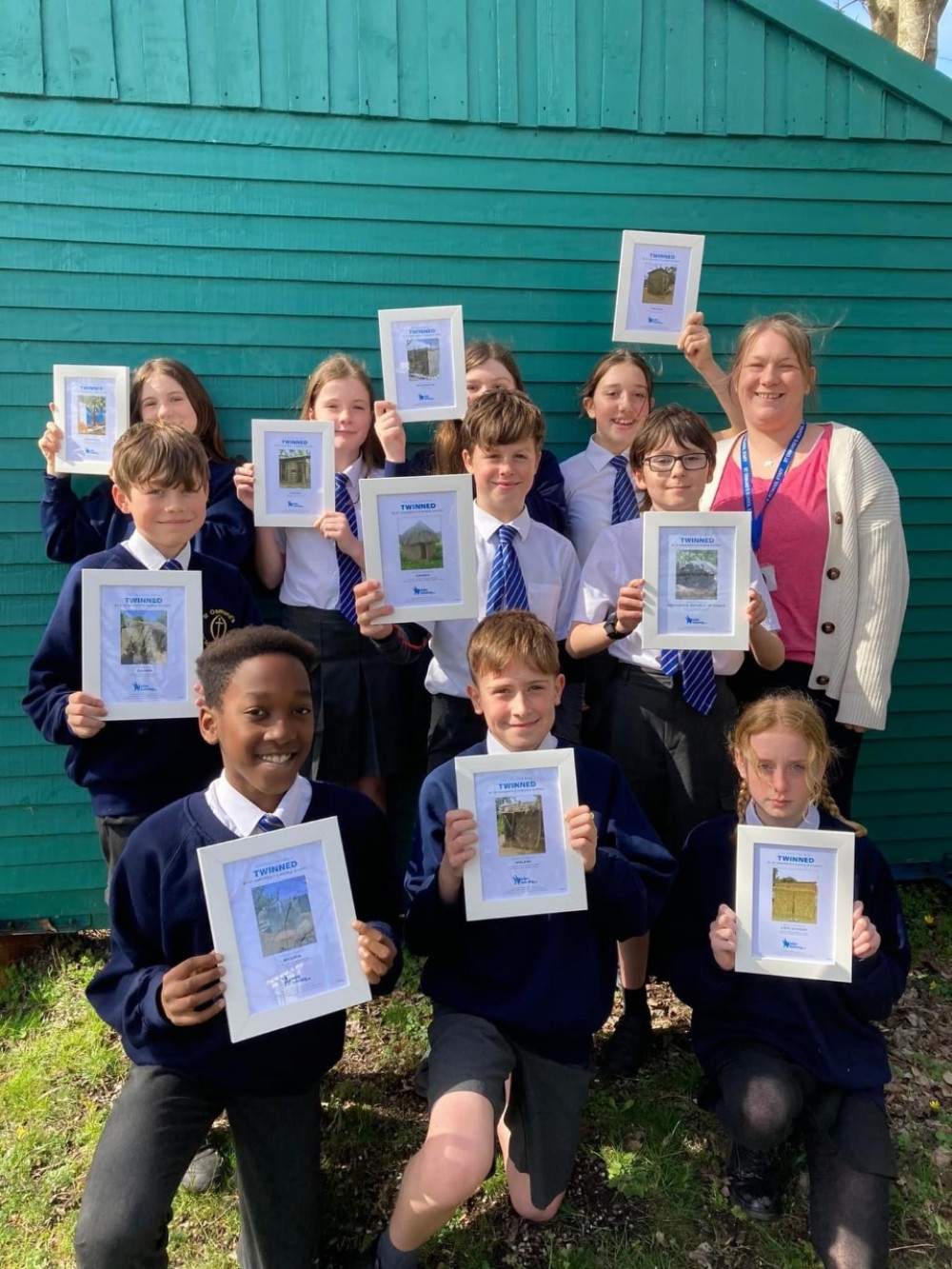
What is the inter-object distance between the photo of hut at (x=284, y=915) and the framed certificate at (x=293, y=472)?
1639 millimetres

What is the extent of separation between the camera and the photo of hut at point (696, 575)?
9.46 ft

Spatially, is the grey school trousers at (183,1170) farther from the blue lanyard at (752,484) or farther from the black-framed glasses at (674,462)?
the blue lanyard at (752,484)

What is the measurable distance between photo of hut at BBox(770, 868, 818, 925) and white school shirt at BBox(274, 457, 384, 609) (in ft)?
6.22

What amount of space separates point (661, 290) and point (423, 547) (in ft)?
5.50

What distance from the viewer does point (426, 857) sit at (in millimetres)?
2545

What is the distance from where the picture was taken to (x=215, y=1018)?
2.31 metres

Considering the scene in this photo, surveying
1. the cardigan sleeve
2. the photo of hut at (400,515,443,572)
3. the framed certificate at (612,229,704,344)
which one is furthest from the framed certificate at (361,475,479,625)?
the cardigan sleeve

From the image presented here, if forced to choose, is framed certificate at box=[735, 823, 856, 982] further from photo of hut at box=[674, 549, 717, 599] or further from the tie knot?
the tie knot

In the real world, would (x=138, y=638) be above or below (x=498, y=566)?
below

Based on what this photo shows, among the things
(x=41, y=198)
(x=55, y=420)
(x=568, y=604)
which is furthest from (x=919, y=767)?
(x=41, y=198)

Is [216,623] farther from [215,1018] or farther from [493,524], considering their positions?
[215,1018]

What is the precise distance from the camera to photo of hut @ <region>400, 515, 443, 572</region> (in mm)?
3014

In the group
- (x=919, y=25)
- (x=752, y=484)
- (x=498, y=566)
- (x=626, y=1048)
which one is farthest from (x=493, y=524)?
(x=919, y=25)

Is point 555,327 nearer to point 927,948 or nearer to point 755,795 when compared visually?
point 755,795
